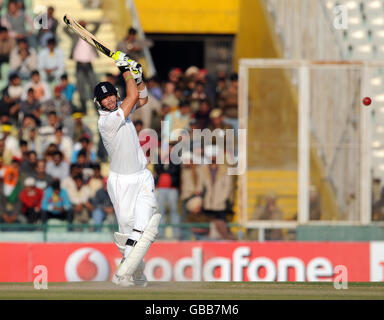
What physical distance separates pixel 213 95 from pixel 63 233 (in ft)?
13.0

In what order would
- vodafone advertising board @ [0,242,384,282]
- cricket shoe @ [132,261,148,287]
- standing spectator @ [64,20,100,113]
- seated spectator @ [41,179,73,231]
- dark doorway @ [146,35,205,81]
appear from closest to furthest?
1. cricket shoe @ [132,261,148,287]
2. vodafone advertising board @ [0,242,384,282]
3. seated spectator @ [41,179,73,231]
4. standing spectator @ [64,20,100,113]
5. dark doorway @ [146,35,205,81]

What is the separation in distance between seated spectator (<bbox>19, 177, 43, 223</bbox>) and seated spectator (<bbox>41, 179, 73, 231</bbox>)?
3.0 inches

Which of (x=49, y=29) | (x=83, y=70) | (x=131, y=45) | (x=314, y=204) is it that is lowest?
(x=314, y=204)

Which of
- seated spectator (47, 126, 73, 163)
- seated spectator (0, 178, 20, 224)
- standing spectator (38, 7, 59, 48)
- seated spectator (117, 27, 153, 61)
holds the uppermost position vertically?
standing spectator (38, 7, 59, 48)

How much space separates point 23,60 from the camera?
63.6 feet

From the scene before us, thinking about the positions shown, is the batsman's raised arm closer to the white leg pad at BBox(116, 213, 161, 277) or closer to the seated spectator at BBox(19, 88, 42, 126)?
the white leg pad at BBox(116, 213, 161, 277)

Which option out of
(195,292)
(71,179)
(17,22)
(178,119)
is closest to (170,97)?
(178,119)

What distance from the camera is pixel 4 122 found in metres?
18.3

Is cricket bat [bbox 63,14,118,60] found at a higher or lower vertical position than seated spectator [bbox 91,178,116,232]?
higher

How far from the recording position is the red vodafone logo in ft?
52.0

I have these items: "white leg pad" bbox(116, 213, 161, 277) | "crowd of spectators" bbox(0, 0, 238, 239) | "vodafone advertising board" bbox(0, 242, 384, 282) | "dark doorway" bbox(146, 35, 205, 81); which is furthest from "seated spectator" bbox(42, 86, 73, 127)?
"dark doorway" bbox(146, 35, 205, 81)

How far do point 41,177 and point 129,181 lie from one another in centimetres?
621

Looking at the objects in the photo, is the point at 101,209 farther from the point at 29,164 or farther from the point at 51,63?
the point at 51,63

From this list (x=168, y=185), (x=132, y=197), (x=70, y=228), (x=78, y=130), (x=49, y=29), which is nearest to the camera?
(x=132, y=197)
